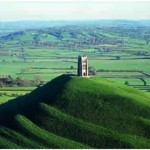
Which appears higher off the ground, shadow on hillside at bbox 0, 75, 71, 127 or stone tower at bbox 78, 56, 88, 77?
stone tower at bbox 78, 56, 88, 77

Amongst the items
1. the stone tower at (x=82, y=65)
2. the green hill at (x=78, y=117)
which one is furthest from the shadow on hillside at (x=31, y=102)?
the stone tower at (x=82, y=65)

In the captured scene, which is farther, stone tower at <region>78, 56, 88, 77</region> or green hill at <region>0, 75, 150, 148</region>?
stone tower at <region>78, 56, 88, 77</region>

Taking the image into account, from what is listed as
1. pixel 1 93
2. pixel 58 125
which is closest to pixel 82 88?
pixel 58 125

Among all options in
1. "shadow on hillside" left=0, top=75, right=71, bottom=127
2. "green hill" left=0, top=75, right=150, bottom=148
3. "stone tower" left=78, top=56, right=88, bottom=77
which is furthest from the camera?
"stone tower" left=78, top=56, right=88, bottom=77

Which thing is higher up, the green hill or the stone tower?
the stone tower

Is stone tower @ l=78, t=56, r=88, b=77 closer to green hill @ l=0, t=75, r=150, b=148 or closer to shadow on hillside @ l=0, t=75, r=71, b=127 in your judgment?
green hill @ l=0, t=75, r=150, b=148

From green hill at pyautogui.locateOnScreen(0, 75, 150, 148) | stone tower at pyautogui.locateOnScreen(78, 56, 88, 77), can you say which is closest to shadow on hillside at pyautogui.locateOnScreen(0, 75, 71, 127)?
green hill at pyautogui.locateOnScreen(0, 75, 150, 148)

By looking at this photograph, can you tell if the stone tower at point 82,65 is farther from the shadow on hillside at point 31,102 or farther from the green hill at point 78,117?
the shadow on hillside at point 31,102

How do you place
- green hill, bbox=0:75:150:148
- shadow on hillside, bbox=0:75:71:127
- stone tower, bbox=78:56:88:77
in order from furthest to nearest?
stone tower, bbox=78:56:88:77 → shadow on hillside, bbox=0:75:71:127 → green hill, bbox=0:75:150:148

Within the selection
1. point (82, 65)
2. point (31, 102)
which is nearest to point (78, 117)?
point (31, 102)

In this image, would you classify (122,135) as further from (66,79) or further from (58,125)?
(66,79)
